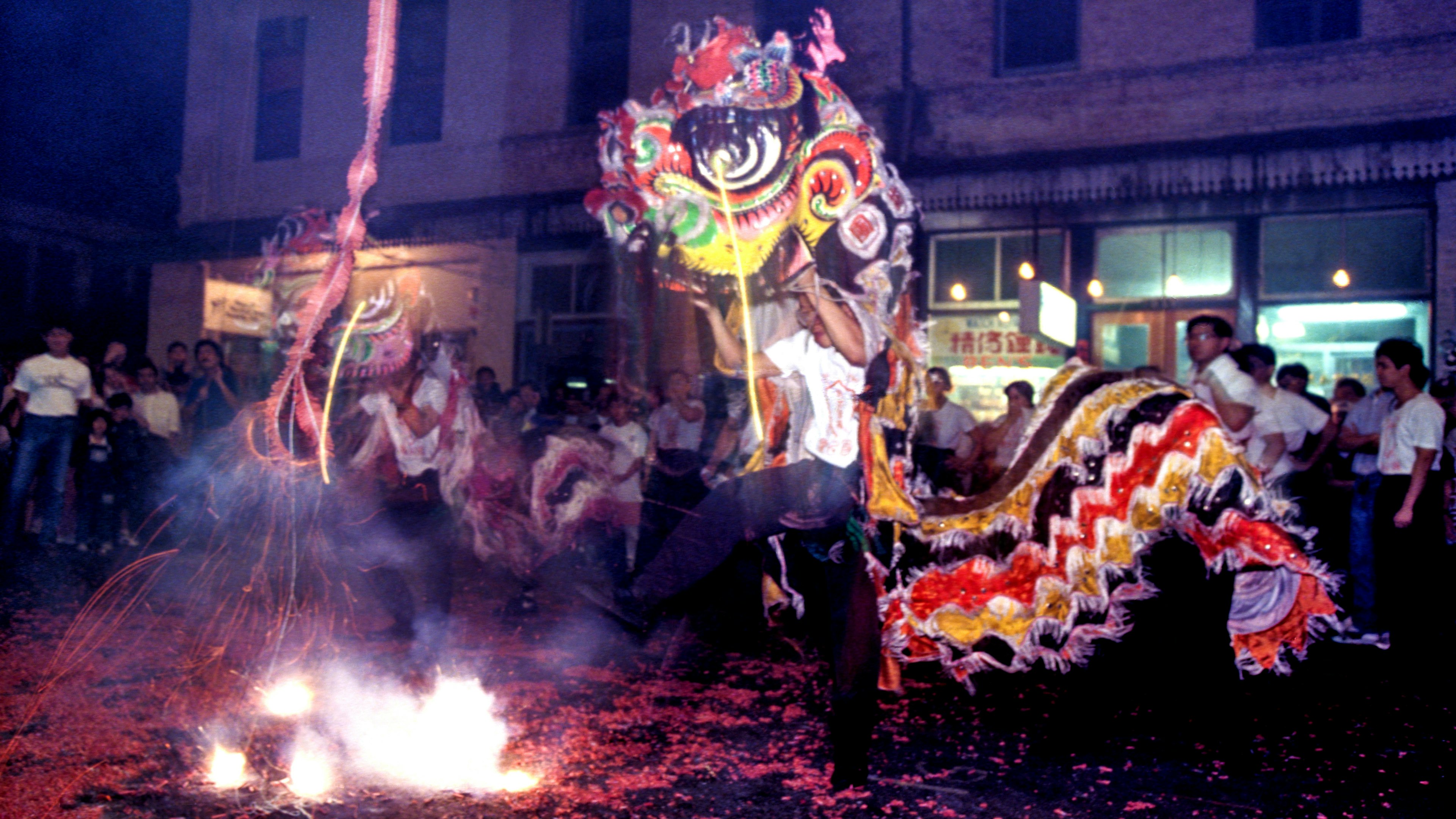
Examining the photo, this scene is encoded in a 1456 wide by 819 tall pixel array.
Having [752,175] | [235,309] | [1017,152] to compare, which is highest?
[1017,152]

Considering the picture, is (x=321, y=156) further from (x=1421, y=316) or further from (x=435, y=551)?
(x=1421, y=316)

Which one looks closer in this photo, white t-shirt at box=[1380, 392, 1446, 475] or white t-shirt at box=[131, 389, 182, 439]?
white t-shirt at box=[1380, 392, 1446, 475]

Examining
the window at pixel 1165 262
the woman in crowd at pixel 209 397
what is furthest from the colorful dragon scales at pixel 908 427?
the window at pixel 1165 262

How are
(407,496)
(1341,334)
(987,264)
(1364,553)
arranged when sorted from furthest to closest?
(987,264) → (1341,334) → (1364,553) → (407,496)

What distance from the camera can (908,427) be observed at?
3.84m

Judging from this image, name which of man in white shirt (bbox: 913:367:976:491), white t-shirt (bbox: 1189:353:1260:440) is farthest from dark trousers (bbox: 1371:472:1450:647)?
man in white shirt (bbox: 913:367:976:491)

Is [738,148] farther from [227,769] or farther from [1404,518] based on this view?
[1404,518]

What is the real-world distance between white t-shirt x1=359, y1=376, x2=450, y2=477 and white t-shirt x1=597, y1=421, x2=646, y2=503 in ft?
6.99

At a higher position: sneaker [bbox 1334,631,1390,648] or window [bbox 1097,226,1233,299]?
window [bbox 1097,226,1233,299]

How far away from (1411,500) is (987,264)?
267 inches

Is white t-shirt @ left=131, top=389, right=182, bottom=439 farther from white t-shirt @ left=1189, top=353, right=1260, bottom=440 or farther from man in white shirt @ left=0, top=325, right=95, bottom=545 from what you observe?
white t-shirt @ left=1189, top=353, right=1260, bottom=440

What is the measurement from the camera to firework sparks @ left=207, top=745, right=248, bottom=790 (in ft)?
10.4

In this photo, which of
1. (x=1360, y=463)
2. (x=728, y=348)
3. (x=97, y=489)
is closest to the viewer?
(x=728, y=348)

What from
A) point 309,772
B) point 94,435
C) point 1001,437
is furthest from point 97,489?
point 1001,437
